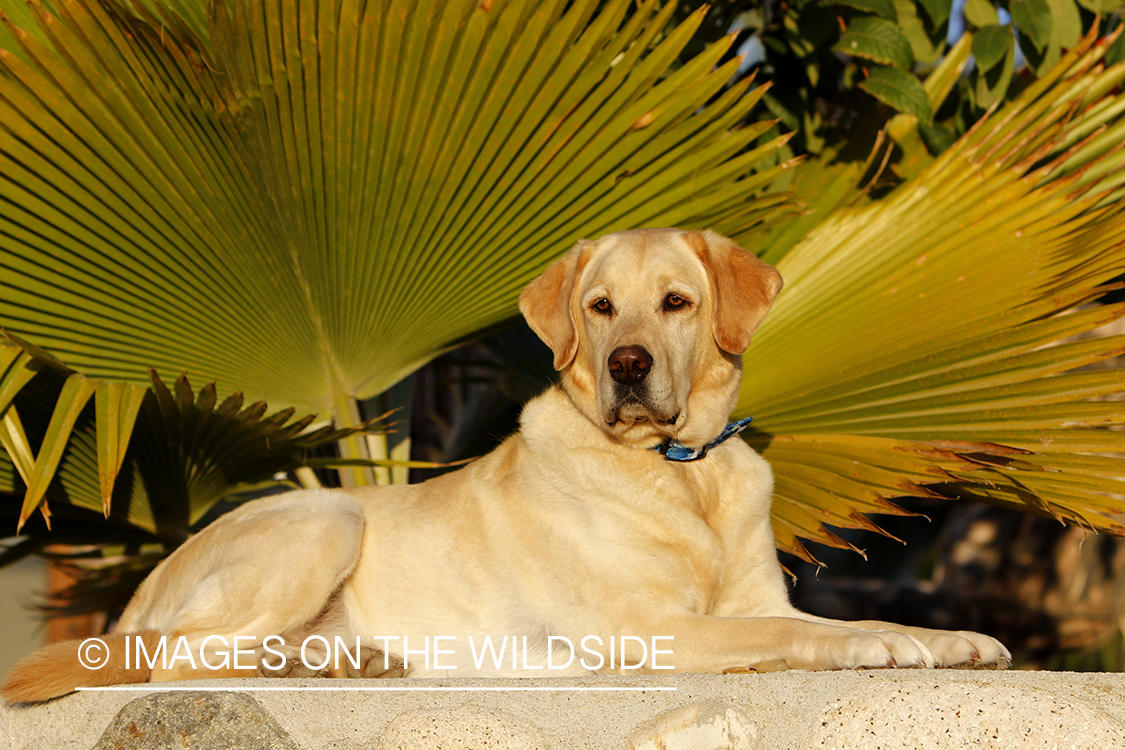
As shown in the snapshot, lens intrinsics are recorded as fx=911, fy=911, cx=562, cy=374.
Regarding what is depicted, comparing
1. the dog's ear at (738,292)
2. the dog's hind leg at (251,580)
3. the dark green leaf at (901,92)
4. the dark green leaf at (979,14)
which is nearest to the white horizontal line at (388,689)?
the dog's hind leg at (251,580)

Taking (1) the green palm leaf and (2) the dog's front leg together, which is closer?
(2) the dog's front leg

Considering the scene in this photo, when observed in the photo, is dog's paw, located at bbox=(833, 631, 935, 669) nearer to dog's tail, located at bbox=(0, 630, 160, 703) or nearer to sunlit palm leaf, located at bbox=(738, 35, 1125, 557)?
sunlit palm leaf, located at bbox=(738, 35, 1125, 557)

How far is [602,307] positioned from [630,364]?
320 mm

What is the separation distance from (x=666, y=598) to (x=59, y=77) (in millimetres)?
2211

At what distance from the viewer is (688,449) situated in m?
2.73

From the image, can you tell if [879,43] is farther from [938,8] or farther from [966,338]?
[966,338]

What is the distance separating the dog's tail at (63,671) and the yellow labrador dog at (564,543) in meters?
0.01

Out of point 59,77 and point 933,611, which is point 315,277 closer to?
point 59,77

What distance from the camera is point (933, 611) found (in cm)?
657

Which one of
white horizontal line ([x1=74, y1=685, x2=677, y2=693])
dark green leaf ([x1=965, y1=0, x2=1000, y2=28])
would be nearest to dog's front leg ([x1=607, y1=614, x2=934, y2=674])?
white horizontal line ([x1=74, y1=685, x2=677, y2=693])

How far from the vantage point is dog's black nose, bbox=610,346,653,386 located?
2635 mm

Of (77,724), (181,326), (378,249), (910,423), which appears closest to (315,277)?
(378,249)

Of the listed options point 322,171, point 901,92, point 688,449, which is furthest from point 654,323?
point 901,92

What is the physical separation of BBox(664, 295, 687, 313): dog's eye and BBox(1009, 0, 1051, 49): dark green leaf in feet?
5.96
